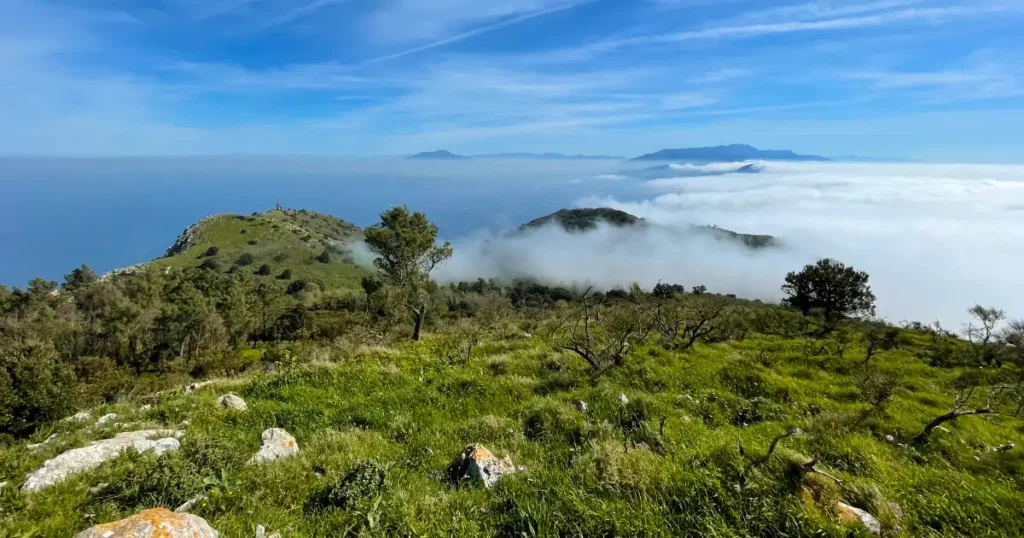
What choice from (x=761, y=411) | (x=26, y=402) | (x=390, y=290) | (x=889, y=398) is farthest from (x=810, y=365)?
(x=390, y=290)

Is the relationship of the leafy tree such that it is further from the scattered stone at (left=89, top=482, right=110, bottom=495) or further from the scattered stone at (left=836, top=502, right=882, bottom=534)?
the scattered stone at (left=836, top=502, right=882, bottom=534)

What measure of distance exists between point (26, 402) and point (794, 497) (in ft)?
44.6

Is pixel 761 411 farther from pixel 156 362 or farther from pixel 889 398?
pixel 156 362

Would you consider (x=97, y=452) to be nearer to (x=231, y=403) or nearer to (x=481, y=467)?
(x=231, y=403)

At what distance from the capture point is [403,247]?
41562mm

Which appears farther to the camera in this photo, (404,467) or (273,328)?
(273,328)

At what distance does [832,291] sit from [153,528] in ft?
215

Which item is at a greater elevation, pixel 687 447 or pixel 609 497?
pixel 609 497

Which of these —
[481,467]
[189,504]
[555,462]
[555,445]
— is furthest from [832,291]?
[189,504]

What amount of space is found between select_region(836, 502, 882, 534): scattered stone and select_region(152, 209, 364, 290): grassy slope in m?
145

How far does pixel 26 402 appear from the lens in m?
9.23

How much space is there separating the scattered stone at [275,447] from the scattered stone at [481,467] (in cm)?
303

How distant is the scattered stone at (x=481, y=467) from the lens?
20.3 feet

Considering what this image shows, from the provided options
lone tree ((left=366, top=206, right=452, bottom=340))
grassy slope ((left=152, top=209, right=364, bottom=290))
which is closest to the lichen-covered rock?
lone tree ((left=366, top=206, right=452, bottom=340))
